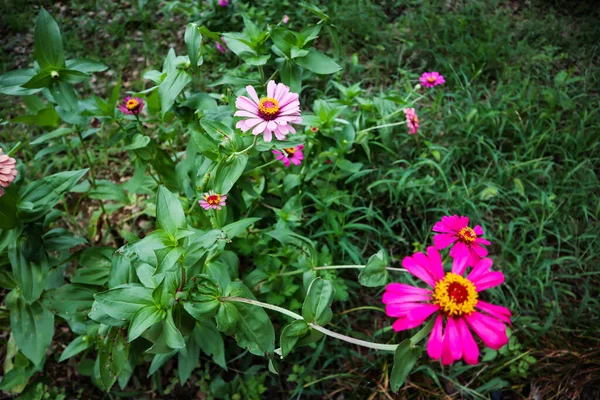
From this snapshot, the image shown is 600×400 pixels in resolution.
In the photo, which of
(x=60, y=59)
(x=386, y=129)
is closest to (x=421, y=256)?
(x=386, y=129)

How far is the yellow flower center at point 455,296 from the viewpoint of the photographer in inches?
36.3

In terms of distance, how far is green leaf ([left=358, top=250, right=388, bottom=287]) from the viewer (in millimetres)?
1105

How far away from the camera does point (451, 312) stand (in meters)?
0.93

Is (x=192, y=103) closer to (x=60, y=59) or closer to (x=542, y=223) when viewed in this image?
(x=60, y=59)

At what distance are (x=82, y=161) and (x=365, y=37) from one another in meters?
1.98

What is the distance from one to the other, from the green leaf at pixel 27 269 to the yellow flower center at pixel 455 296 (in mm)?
1234

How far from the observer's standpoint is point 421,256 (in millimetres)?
1020

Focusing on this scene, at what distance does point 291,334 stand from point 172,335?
11.5 inches

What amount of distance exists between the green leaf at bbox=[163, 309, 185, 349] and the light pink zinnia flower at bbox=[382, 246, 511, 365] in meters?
0.49

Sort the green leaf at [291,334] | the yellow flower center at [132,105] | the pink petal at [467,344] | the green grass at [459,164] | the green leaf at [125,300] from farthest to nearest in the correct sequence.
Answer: the green grass at [459,164]
the yellow flower center at [132,105]
the green leaf at [125,300]
the green leaf at [291,334]
the pink petal at [467,344]

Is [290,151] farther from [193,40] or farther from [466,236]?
[466,236]

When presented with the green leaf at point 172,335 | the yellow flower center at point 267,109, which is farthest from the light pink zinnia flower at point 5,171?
the yellow flower center at point 267,109

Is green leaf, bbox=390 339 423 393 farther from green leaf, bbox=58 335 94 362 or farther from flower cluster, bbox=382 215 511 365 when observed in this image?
green leaf, bbox=58 335 94 362

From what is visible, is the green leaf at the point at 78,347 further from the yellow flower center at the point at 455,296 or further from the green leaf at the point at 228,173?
the yellow flower center at the point at 455,296
